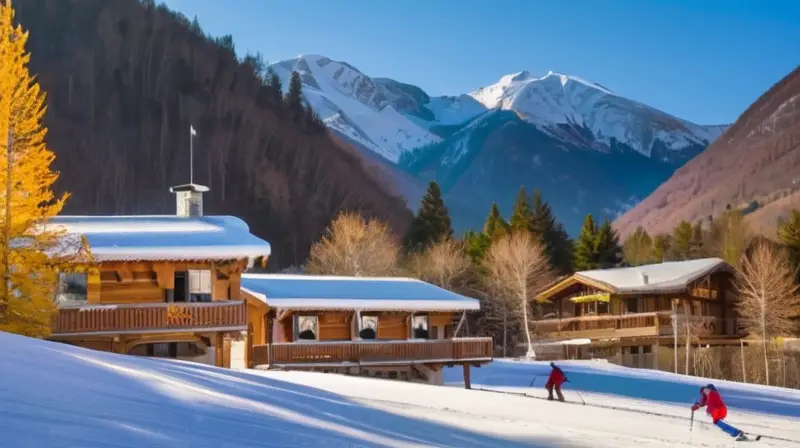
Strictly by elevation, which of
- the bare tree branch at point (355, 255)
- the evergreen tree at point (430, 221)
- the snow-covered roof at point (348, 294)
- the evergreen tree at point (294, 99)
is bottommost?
the snow-covered roof at point (348, 294)

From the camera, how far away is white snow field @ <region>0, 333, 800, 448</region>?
37.8ft

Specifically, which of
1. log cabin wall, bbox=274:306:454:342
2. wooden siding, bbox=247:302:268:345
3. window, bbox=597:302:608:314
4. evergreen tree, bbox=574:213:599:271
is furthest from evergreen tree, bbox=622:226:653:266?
wooden siding, bbox=247:302:268:345

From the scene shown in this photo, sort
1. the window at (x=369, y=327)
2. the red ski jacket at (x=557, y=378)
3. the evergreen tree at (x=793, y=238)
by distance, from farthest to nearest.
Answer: the evergreen tree at (x=793, y=238) → the window at (x=369, y=327) → the red ski jacket at (x=557, y=378)

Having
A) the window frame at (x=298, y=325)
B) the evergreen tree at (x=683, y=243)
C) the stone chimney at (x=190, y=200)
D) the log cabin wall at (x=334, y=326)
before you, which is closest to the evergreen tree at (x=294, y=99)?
the evergreen tree at (x=683, y=243)

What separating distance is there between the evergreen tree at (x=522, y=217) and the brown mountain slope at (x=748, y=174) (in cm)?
4454

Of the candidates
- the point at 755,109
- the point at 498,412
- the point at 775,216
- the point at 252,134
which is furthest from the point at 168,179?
the point at 755,109

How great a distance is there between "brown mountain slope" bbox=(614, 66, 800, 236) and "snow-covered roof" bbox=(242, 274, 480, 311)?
278 feet

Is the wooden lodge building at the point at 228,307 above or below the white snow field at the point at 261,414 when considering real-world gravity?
above

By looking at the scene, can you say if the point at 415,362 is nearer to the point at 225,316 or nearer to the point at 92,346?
the point at 225,316

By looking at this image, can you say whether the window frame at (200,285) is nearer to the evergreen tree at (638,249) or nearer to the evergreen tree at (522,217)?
the evergreen tree at (522,217)

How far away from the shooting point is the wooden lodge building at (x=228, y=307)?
32344mm

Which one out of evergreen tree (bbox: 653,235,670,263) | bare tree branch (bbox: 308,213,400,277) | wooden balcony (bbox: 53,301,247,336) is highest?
evergreen tree (bbox: 653,235,670,263)

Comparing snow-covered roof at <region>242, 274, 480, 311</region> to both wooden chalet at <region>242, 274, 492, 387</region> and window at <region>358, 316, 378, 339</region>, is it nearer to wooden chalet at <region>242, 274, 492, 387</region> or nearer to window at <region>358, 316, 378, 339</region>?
wooden chalet at <region>242, 274, 492, 387</region>

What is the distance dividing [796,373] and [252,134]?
95668mm
